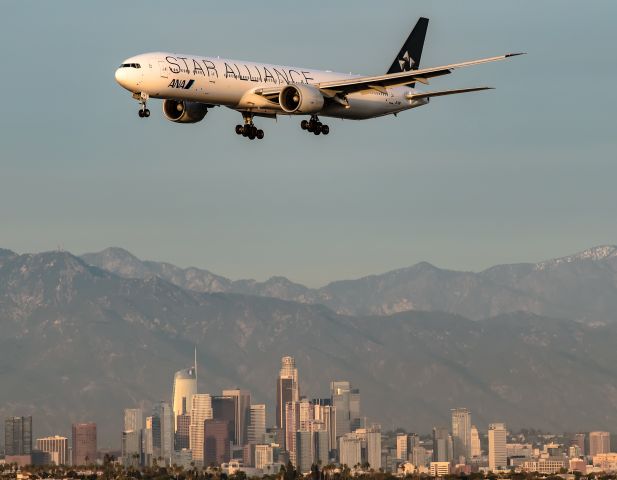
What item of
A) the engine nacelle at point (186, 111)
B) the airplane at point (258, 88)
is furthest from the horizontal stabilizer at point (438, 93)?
the engine nacelle at point (186, 111)

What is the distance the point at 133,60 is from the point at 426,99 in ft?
104

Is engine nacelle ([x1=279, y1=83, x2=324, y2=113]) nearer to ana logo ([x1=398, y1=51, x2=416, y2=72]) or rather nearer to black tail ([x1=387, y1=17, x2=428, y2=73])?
black tail ([x1=387, y1=17, x2=428, y2=73])

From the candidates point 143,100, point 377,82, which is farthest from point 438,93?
point 143,100

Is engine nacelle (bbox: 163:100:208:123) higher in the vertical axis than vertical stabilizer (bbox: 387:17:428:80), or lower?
lower

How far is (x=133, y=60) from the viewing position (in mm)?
127438

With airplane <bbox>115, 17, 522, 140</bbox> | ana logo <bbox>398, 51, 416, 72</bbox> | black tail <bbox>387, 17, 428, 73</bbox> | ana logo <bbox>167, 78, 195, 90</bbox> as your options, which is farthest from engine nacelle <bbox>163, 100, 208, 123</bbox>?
ana logo <bbox>398, 51, 416, 72</bbox>

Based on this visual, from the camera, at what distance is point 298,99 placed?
132m

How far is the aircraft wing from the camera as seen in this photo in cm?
12938

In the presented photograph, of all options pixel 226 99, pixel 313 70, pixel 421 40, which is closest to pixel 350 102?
pixel 313 70

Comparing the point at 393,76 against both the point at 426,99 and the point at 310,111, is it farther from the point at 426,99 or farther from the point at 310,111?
the point at 426,99

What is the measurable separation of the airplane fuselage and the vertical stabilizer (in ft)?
62.5

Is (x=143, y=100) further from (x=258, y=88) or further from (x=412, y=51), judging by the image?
(x=412, y=51)

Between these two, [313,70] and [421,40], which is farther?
[421,40]

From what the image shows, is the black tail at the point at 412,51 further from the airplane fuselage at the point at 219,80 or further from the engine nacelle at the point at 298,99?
the engine nacelle at the point at 298,99
